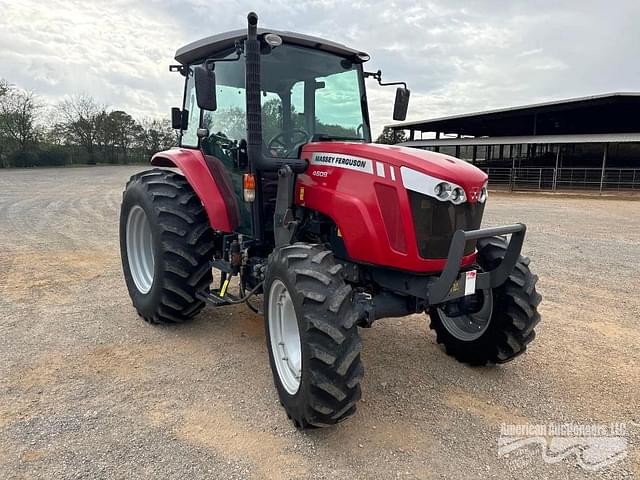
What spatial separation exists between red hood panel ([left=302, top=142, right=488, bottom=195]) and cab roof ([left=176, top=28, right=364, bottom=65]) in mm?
954

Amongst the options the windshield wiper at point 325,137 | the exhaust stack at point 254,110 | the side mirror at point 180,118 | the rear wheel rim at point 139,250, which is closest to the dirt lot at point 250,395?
the rear wheel rim at point 139,250

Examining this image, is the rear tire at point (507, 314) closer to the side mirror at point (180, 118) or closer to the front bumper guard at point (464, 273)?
the front bumper guard at point (464, 273)

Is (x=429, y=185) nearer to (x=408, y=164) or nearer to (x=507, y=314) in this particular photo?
(x=408, y=164)

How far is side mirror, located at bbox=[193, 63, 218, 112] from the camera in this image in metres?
3.13

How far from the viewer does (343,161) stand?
3.10 m

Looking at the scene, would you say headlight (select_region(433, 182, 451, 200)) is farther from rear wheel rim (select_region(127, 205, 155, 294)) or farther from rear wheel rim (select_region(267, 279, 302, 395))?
rear wheel rim (select_region(127, 205, 155, 294))

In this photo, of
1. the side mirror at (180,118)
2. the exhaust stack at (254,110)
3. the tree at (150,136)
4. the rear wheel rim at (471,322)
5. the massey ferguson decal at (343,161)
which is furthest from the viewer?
the tree at (150,136)

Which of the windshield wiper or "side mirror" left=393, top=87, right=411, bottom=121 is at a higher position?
"side mirror" left=393, top=87, right=411, bottom=121

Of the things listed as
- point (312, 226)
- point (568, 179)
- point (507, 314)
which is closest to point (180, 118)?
point (312, 226)

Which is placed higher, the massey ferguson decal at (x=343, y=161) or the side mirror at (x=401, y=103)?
the side mirror at (x=401, y=103)

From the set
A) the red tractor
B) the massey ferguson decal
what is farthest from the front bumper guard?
the massey ferguson decal

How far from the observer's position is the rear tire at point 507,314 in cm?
327

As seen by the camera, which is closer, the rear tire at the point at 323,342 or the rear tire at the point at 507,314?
the rear tire at the point at 323,342

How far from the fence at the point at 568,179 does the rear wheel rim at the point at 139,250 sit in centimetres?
2099
